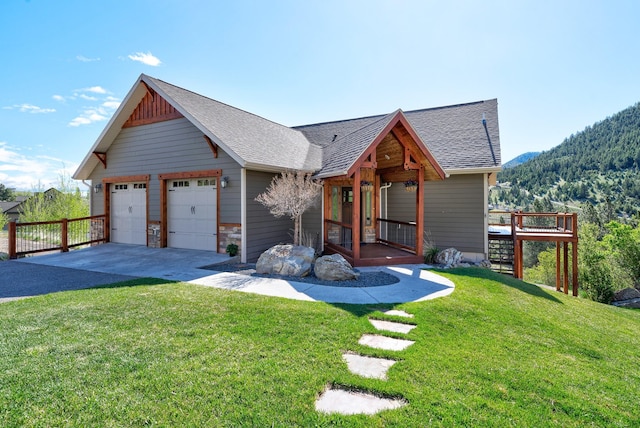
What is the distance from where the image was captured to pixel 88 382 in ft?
9.49

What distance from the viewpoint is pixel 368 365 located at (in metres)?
3.35

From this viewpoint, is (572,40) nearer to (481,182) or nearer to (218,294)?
(481,182)

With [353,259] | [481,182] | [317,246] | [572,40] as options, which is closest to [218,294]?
[353,259]

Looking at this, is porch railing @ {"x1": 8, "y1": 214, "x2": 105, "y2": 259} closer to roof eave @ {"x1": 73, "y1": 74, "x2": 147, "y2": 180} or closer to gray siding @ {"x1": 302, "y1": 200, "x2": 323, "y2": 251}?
roof eave @ {"x1": 73, "y1": 74, "x2": 147, "y2": 180}

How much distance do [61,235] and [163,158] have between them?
16.0ft

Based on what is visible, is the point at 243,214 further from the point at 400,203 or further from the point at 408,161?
the point at 400,203

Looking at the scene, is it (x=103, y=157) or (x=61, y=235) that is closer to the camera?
(x=61, y=235)

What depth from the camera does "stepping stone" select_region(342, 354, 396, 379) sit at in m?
3.17

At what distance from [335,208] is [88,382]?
30.9 feet

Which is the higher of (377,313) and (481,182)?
(481,182)

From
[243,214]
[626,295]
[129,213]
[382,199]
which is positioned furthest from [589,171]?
[129,213]

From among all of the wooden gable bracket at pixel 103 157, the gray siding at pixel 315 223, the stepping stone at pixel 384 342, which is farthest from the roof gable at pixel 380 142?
the wooden gable bracket at pixel 103 157

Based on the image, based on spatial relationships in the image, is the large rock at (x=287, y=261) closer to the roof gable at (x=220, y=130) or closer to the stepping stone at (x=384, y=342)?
the roof gable at (x=220, y=130)

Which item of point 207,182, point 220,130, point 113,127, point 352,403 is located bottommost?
point 352,403
